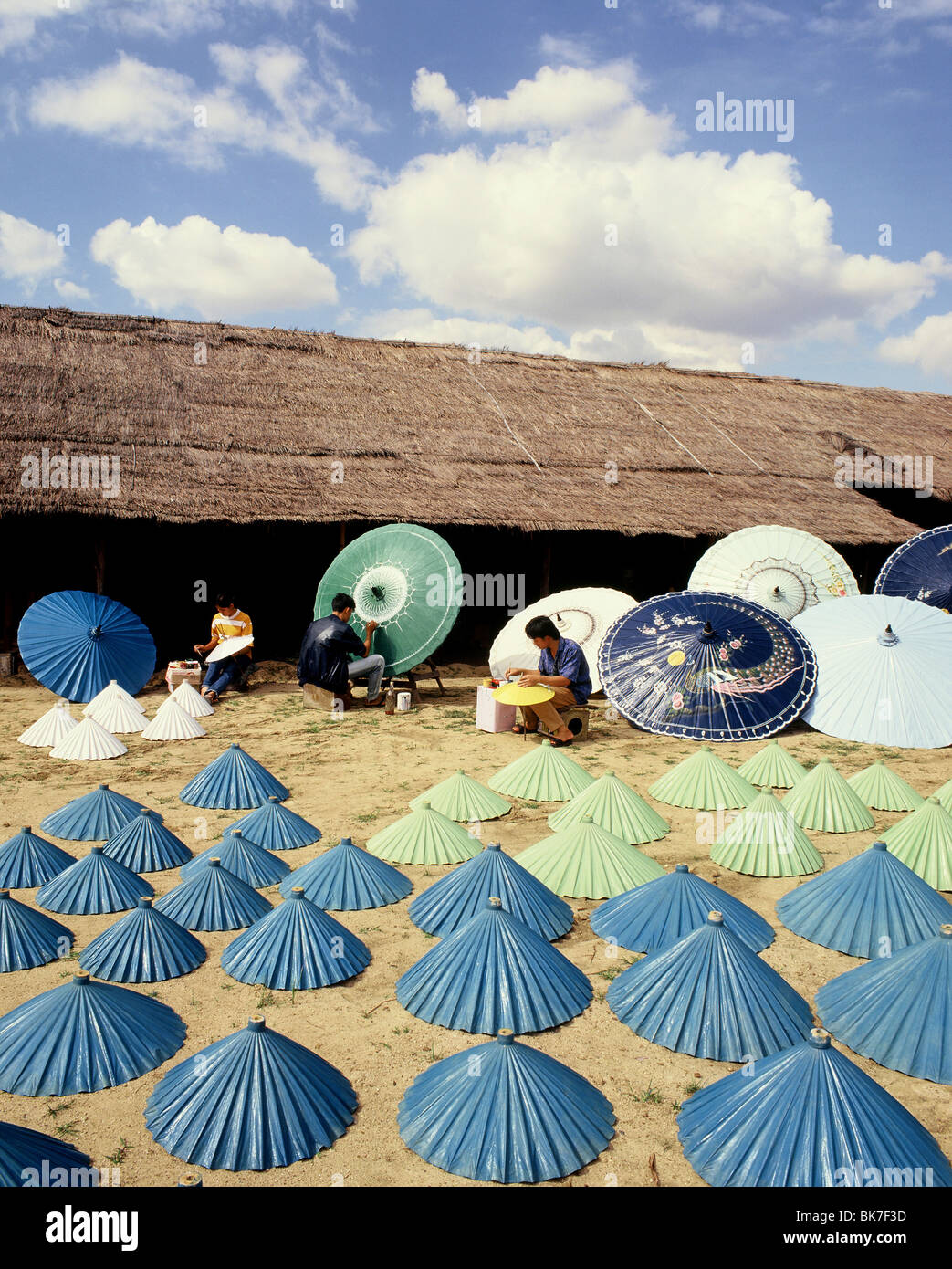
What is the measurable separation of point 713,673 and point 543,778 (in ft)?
7.88

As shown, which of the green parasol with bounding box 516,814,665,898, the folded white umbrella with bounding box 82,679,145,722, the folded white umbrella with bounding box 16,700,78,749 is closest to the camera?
the green parasol with bounding box 516,814,665,898

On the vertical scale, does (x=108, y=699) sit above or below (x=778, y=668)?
below

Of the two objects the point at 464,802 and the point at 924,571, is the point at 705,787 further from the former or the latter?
the point at 924,571

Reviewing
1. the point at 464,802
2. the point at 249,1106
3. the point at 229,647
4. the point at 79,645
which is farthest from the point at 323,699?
the point at 249,1106

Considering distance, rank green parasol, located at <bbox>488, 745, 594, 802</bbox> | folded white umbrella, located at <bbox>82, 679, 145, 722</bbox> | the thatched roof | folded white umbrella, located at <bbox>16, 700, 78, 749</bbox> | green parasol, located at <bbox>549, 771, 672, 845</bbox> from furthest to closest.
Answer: the thatched roof < folded white umbrella, located at <bbox>82, 679, 145, 722</bbox> < folded white umbrella, located at <bbox>16, 700, 78, 749</bbox> < green parasol, located at <bbox>488, 745, 594, 802</bbox> < green parasol, located at <bbox>549, 771, 672, 845</bbox>

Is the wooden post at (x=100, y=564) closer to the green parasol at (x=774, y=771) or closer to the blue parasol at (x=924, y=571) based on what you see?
the green parasol at (x=774, y=771)

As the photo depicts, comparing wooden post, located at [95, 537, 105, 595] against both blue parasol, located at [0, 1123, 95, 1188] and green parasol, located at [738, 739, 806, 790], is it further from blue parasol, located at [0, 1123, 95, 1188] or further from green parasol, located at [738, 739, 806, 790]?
blue parasol, located at [0, 1123, 95, 1188]

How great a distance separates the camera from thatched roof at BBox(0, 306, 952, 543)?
11.1 m

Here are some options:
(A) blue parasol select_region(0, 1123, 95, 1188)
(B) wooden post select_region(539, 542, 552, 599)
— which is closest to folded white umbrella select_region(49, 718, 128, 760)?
(A) blue parasol select_region(0, 1123, 95, 1188)

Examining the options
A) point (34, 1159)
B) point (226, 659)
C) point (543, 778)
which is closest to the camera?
point (34, 1159)

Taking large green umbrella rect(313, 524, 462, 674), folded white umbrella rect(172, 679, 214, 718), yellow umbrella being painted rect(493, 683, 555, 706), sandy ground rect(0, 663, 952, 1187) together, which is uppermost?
large green umbrella rect(313, 524, 462, 674)

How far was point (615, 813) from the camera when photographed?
5.38 meters

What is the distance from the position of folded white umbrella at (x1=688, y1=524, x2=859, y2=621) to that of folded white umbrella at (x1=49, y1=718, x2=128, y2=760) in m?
6.61

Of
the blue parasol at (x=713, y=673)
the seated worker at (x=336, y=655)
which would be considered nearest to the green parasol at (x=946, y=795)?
the blue parasol at (x=713, y=673)
